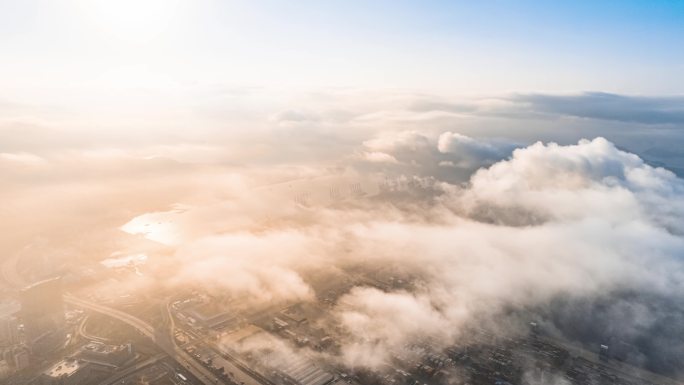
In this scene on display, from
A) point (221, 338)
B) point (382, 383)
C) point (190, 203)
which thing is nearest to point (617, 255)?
point (382, 383)

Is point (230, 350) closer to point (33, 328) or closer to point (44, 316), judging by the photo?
point (33, 328)

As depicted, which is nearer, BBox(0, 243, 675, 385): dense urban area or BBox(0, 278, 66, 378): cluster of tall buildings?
BBox(0, 243, 675, 385): dense urban area

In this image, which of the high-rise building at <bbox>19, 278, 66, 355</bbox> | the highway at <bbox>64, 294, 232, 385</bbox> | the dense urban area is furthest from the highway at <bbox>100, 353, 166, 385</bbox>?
the high-rise building at <bbox>19, 278, 66, 355</bbox>

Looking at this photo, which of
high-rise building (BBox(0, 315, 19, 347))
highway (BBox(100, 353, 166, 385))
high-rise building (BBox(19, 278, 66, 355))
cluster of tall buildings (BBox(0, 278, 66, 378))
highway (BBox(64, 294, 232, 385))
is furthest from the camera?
high-rise building (BBox(0, 315, 19, 347))

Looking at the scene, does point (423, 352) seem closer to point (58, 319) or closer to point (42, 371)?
point (42, 371)

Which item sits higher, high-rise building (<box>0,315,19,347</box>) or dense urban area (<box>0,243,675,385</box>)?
dense urban area (<box>0,243,675,385</box>)

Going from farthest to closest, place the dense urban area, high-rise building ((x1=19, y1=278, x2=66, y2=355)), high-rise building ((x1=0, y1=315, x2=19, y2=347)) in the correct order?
1. high-rise building ((x1=0, y1=315, x2=19, y2=347))
2. high-rise building ((x1=19, y1=278, x2=66, y2=355))
3. the dense urban area

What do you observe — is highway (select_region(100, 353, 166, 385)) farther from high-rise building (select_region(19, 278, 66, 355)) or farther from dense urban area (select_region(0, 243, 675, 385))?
high-rise building (select_region(19, 278, 66, 355))
